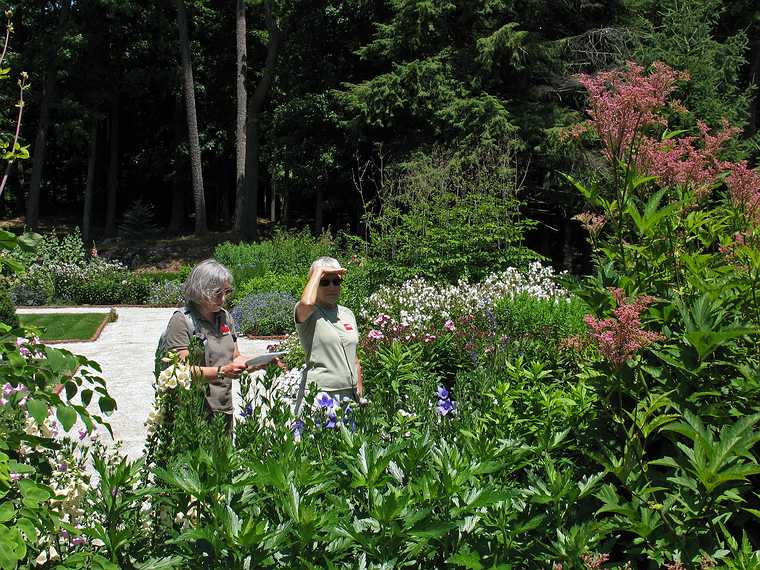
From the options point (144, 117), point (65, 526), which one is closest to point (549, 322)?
point (65, 526)

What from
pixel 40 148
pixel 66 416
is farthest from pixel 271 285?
pixel 40 148

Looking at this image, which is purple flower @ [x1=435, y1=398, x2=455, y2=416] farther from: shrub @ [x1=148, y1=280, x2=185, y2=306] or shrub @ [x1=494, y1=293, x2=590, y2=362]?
shrub @ [x1=148, y1=280, x2=185, y2=306]

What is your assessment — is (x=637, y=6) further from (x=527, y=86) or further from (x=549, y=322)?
(x=549, y=322)

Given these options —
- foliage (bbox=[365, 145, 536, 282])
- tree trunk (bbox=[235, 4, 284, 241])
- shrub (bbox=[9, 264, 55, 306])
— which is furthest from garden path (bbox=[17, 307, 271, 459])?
tree trunk (bbox=[235, 4, 284, 241])

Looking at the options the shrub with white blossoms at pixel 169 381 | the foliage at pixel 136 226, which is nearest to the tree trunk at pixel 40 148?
the foliage at pixel 136 226

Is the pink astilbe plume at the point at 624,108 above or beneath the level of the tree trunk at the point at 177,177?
→ beneath

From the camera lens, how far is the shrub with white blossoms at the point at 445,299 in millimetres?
7175

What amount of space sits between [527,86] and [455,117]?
3797 millimetres

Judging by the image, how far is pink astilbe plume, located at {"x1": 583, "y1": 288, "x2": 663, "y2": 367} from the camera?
1979mm

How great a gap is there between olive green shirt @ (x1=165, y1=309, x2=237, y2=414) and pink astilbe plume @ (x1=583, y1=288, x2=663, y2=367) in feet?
6.82

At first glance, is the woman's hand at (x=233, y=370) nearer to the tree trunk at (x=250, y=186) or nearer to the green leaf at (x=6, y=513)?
the green leaf at (x=6, y=513)

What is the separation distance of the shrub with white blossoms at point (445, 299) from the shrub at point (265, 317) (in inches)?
122

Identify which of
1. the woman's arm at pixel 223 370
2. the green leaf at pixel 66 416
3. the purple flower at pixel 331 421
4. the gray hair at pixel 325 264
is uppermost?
the gray hair at pixel 325 264

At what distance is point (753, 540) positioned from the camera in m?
2.18
